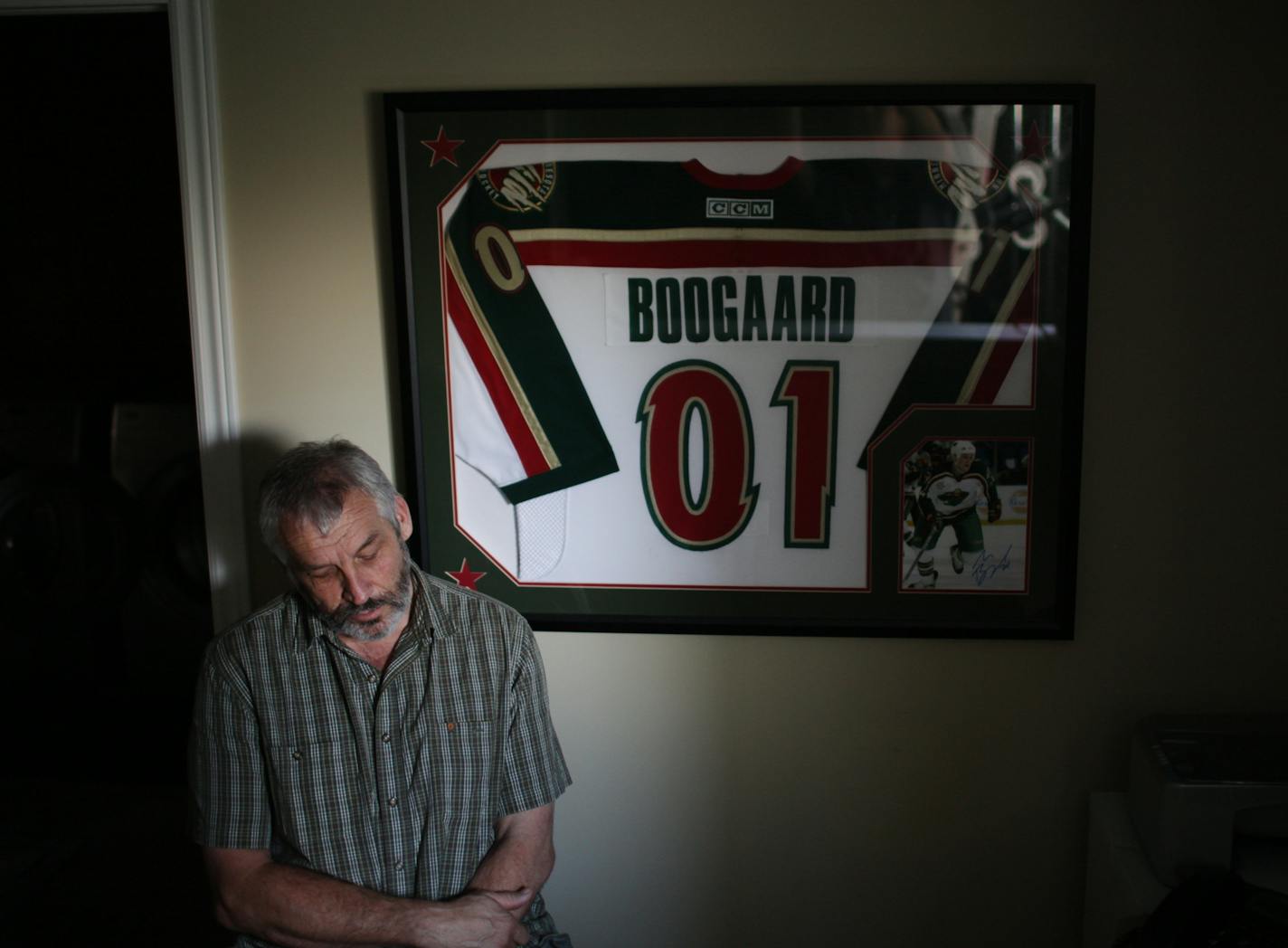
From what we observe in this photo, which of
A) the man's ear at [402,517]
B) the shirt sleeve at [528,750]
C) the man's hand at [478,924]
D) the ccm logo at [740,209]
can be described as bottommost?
the man's hand at [478,924]

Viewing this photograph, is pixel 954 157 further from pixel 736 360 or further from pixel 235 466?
pixel 235 466

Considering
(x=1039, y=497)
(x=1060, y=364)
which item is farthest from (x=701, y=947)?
(x=1060, y=364)

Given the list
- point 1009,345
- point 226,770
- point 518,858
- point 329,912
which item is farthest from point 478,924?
point 1009,345

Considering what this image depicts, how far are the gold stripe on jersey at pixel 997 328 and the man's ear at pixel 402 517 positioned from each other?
935 millimetres

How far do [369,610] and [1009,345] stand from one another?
1107 mm

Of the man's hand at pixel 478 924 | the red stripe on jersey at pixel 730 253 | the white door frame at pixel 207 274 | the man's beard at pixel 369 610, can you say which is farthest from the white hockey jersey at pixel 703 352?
the man's hand at pixel 478 924

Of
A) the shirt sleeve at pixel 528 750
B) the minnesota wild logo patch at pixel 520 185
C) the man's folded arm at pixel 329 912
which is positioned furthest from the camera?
the minnesota wild logo patch at pixel 520 185

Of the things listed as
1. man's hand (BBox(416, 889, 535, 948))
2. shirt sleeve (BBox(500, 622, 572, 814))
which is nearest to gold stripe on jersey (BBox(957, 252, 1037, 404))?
shirt sleeve (BBox(500, 622, 572, 814))

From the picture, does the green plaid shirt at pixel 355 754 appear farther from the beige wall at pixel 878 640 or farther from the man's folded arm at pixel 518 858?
the beige wall at pixel 878 640

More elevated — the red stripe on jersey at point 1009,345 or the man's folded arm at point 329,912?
the red stripe on jersey at point 1009,345

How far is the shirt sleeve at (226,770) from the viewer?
134 cm

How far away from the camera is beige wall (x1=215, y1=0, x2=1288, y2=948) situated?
1.48 metres

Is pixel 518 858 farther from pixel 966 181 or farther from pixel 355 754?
pixel 966 181

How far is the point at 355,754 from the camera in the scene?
4.53 feet
